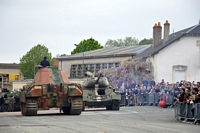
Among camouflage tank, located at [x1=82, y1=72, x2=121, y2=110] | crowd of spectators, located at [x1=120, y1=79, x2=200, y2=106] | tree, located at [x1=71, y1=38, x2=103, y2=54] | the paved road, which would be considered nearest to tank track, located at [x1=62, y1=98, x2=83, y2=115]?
the paved road

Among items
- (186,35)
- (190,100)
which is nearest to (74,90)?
(190,100)

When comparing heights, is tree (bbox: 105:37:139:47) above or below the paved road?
above

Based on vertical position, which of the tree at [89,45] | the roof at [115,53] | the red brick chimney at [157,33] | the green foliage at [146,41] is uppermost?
A: the green foliage at [146,41]

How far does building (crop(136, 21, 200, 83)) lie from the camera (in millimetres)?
52594

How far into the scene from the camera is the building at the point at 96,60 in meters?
67.9

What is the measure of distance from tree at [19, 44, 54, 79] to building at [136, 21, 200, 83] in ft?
181

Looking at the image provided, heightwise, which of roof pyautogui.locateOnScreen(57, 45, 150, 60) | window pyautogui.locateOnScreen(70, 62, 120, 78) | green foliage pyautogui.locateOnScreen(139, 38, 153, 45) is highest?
green foliage pyautogui.locateOnScreen(139, 38, 153, 45)

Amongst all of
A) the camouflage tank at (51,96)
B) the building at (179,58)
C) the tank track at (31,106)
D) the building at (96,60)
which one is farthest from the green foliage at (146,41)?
the tank track at (31,106)

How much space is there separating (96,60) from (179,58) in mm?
19764

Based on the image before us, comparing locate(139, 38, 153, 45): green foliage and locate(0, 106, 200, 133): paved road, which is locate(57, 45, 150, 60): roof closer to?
locate(0, 106, 200, 133): paved road

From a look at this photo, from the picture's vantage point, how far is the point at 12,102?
140ft

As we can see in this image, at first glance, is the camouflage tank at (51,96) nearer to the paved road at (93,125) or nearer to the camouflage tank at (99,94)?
the paved road at (93,125)

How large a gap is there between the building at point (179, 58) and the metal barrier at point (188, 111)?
26.7m

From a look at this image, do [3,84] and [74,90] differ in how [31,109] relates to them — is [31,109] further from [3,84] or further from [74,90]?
[3,84]
